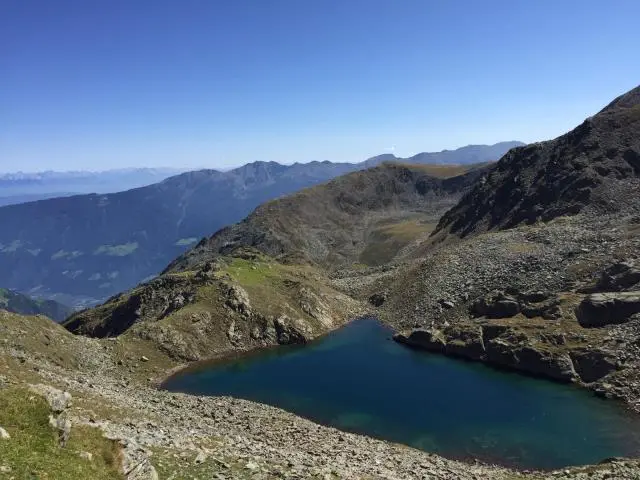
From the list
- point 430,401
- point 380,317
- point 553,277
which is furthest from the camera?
point 380,317

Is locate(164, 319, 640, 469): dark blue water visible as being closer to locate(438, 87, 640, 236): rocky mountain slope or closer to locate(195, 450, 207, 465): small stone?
locate(195, 450, 207, 465): small stone

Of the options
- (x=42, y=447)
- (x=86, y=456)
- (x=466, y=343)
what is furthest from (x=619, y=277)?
(x=42, y=447)

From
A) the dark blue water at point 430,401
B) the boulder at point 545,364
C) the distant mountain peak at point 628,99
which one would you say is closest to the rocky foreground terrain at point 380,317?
the boulder at point 545,364

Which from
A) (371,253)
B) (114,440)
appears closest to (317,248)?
(371,253)

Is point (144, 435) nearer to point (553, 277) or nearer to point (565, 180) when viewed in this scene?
point (553, 277)

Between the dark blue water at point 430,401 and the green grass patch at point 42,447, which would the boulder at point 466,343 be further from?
the green grass patch at point 42,447

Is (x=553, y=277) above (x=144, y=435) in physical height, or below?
below
